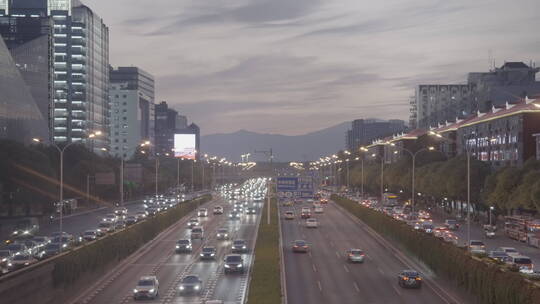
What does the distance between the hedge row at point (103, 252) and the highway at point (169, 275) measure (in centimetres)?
83

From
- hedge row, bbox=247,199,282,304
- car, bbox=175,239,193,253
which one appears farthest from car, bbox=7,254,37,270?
hedge row, bbox=247,199,282,304

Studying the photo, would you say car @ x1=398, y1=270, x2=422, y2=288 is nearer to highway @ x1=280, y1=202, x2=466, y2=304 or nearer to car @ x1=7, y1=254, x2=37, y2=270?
highway @ x1=280, y1=202, x2=466, y2=304

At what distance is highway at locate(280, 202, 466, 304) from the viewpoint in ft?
118

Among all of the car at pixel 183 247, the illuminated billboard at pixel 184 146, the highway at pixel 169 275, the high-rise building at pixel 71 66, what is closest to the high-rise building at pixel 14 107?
the highway at pixel 169 275

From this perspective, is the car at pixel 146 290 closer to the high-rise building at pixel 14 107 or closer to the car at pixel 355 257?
the car at pixel 355 257

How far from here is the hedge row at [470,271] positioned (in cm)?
2675

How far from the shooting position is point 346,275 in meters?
44.2

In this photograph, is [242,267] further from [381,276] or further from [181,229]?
[181,229]

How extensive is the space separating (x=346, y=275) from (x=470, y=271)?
1171 centimetres

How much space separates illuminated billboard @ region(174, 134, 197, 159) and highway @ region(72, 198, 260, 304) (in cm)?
11005

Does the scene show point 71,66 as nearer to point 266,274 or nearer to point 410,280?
point 266,274

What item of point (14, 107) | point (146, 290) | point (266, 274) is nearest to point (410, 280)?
point (266, 274)

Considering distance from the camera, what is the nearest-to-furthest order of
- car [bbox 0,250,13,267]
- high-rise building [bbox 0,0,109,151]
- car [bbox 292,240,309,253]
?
Answer: car [bbox 0,250,13,267] < car [bbox 292,240,309,253] < high-rise building [bbox 0,0,109,151]

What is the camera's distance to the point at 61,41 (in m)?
182
